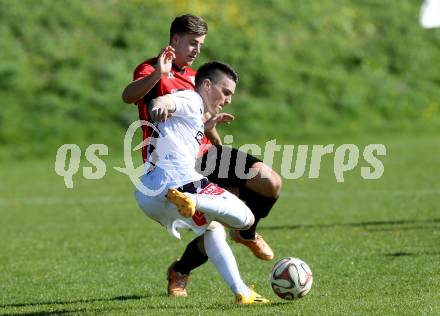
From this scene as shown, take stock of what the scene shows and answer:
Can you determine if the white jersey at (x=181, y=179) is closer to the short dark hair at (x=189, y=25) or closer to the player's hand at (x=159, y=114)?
the player's hand at (x=159, y=114)

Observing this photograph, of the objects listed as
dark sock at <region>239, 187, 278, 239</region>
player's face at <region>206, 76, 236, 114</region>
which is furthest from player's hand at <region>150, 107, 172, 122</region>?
dark sock at <region>239, 187, 278, 239</region>

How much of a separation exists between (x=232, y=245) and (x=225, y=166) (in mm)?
3100

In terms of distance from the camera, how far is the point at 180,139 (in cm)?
644

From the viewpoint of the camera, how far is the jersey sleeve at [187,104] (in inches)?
249

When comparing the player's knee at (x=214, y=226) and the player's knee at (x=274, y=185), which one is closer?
the player's knee at (x=214, y=226)

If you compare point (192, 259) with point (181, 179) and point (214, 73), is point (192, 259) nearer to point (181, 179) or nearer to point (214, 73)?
point (181, 179)

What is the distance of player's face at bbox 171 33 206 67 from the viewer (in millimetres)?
6945

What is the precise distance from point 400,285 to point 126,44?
60.8ft

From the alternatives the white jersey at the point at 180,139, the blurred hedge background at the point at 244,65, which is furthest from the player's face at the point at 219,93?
the blurred hedge background at the point at 244,65

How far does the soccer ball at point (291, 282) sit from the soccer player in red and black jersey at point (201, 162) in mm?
549
